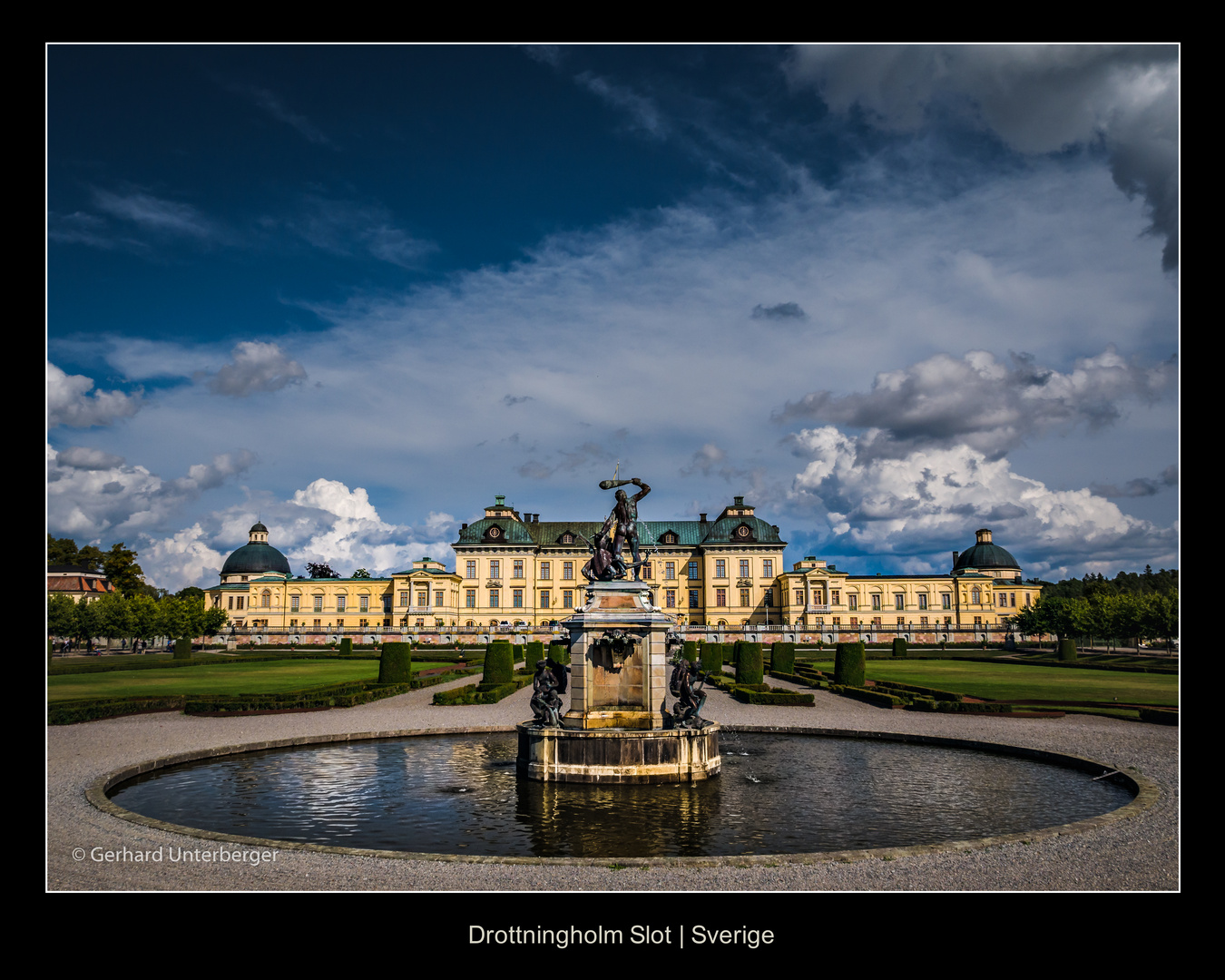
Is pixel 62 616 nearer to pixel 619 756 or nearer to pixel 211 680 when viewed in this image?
pixel 211 680

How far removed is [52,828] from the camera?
10438 millimetres

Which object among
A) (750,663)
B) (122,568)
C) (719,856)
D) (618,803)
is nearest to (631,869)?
(719,856)

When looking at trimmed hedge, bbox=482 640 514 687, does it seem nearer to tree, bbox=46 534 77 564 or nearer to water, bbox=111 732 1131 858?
water, bbox=111 732 1131 858

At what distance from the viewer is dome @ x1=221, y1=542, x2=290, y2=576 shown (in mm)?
104188

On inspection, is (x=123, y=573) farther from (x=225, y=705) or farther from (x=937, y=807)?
(x=937, y=807)

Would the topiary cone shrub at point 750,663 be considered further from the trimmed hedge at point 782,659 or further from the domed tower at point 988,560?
the domed tower at point 988,560

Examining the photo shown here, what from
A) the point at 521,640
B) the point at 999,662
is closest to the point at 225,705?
the point at 999,662

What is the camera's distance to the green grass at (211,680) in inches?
1155

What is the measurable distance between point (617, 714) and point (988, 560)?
98.3m

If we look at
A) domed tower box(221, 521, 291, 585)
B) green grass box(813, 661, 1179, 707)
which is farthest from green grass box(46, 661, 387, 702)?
domed tower box(221, 521, 291, 585)

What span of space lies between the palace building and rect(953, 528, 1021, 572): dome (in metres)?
4.19

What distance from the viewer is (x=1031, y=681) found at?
3550 centimetres

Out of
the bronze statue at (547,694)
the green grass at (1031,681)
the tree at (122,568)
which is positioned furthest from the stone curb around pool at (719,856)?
the tree at (122,568)
